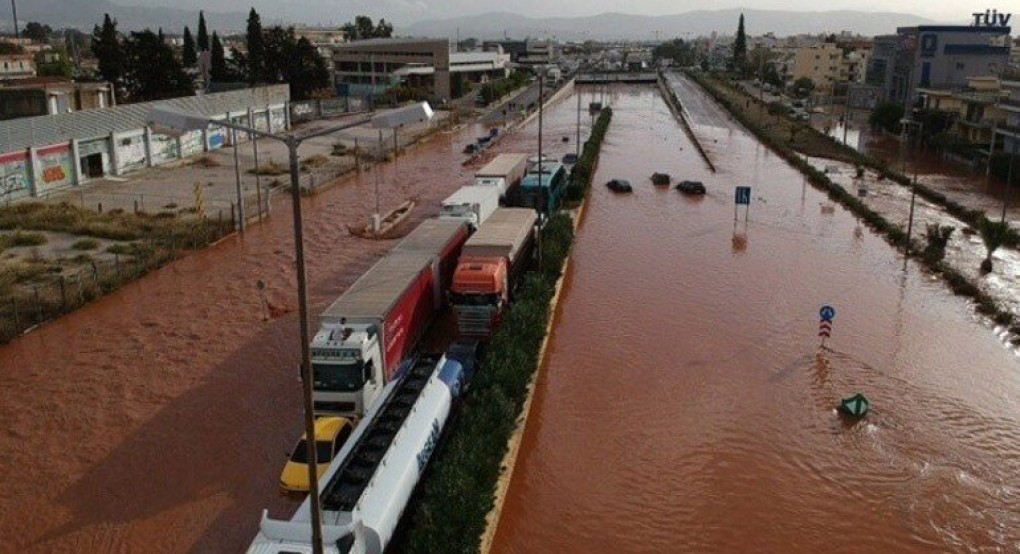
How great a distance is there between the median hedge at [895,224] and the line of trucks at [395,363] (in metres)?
12.1

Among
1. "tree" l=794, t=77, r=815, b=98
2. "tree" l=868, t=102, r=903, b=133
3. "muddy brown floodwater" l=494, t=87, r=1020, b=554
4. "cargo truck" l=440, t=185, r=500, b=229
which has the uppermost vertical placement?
"tree" l=794, t=77, r=815, b=98

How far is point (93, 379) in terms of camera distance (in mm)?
16812

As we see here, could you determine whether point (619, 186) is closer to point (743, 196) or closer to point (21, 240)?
point (743, 196)

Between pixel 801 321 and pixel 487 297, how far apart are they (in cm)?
824

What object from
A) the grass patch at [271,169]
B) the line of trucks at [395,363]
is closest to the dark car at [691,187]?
the line of trucks at [395,363]

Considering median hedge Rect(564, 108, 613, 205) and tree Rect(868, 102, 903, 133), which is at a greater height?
tree Rect(868, 102, 903, 133)

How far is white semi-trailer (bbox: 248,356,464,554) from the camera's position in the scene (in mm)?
9250

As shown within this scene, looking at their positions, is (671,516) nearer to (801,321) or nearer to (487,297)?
(487,297)

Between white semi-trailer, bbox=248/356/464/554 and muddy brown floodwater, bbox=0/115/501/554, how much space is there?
1737 mm

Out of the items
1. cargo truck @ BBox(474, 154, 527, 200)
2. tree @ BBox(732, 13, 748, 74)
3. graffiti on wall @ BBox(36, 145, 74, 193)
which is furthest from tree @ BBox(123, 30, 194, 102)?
tree @ BBox(732, 13, 748, 74)

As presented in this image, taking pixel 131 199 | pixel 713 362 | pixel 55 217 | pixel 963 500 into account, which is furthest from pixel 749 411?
pixel 131 199

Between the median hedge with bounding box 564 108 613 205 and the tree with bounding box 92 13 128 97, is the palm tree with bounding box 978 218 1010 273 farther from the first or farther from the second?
the tree with bounding box 92 13 128 97

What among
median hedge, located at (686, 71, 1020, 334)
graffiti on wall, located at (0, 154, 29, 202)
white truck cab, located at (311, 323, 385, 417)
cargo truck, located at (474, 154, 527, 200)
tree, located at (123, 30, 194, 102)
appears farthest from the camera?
tree, located at (123, 30, 194, 102)

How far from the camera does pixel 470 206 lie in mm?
23719
